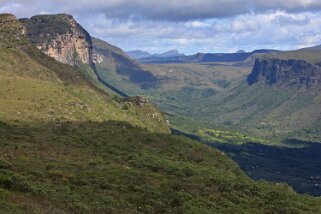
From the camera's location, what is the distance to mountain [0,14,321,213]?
62656 millimetres

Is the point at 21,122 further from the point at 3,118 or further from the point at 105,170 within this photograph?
the point at 105,170

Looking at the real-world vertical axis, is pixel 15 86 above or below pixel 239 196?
above

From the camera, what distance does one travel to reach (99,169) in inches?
3511

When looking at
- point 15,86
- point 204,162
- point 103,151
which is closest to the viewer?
point 103,151

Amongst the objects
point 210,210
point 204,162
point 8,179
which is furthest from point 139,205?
point 204,162

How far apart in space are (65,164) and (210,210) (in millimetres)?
32280

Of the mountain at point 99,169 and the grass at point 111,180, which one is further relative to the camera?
the mountain at point 99,169

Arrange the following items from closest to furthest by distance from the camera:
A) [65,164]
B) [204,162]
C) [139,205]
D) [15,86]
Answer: [139,205], [65,164], [204,162], [15,86]

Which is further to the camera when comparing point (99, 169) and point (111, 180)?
point (99, 169)

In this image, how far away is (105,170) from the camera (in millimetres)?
88562

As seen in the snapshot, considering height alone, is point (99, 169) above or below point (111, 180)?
below

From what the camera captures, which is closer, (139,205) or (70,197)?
(70,197)

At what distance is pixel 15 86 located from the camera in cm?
16938

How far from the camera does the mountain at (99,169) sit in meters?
62.7
